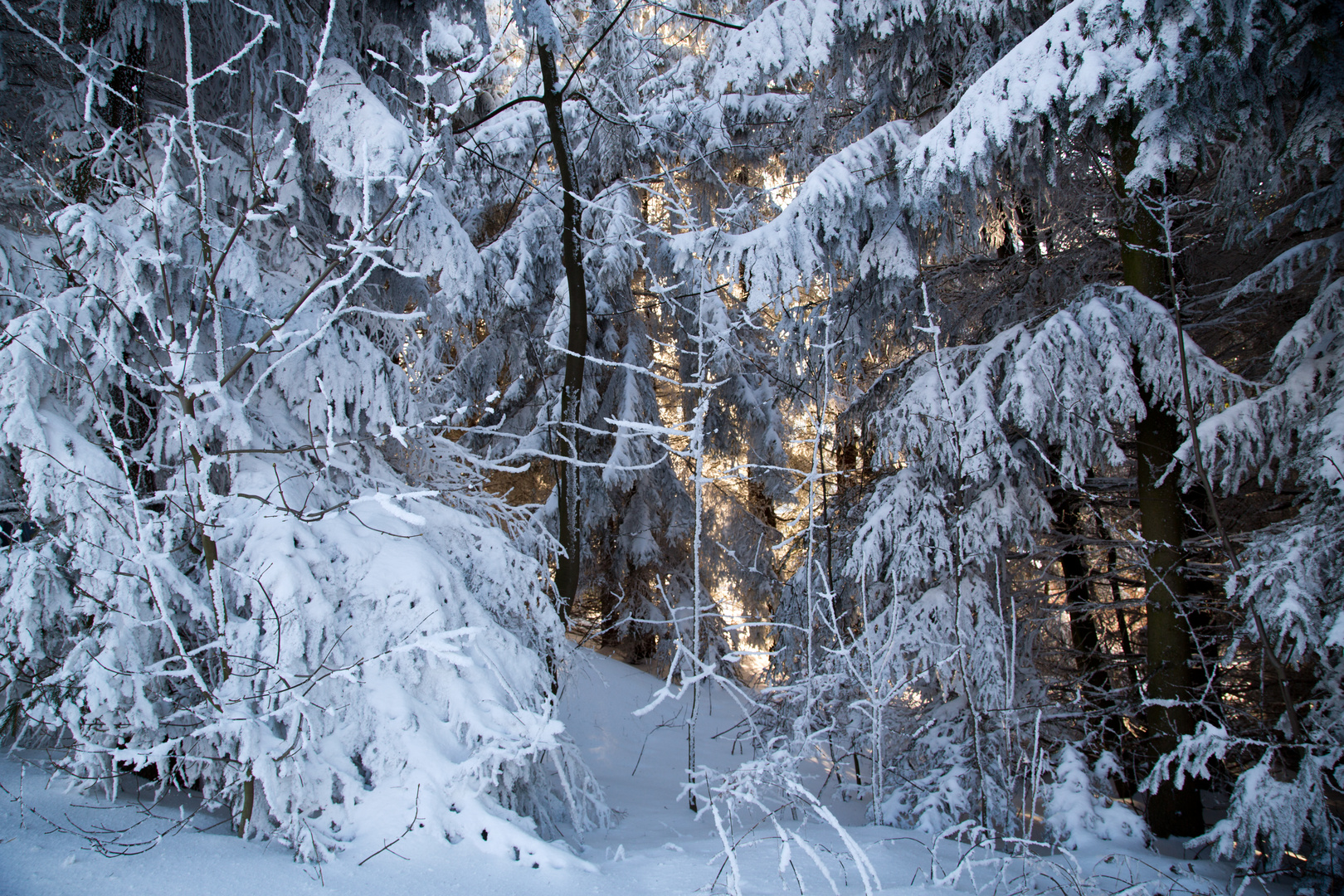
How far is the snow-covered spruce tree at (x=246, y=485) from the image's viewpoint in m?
2.45

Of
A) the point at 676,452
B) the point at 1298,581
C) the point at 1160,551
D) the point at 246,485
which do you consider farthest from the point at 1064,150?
the point at 246,485

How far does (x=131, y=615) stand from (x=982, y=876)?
3741mm

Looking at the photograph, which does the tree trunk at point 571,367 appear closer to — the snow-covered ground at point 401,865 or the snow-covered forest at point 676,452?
the snow-covered forest at point 676,452

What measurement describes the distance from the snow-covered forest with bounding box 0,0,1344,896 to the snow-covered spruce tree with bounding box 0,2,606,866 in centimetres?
3

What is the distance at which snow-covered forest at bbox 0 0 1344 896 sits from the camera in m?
2.55

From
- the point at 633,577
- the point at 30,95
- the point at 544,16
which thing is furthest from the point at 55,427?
the point at 633,577

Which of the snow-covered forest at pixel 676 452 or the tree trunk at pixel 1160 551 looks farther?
the tree trunk at pixel 1160 551

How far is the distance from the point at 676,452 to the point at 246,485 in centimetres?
194

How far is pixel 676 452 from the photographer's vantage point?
2943 mm

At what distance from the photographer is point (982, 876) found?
312cm

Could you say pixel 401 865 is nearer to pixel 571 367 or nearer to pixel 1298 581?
pixel 571 367

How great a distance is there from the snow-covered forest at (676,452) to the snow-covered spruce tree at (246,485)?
3cm

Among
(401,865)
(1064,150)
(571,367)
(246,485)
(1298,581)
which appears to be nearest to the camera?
(401,865)

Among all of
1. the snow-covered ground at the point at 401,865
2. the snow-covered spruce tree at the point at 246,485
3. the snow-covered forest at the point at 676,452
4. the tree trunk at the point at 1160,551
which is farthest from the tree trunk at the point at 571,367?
the tree trunk at the point at 1160,551
